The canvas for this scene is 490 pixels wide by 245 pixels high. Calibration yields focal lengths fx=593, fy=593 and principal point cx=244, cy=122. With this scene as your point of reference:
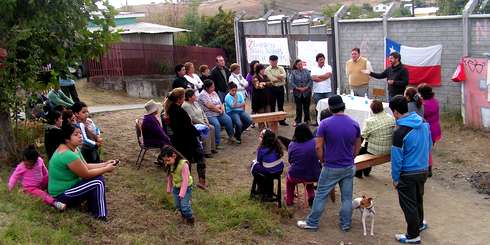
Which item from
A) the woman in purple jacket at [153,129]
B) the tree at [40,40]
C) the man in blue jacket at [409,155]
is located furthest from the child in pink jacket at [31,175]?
the man in blue jacket at [409,155]

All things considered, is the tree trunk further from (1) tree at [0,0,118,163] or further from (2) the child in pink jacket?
(2) the child in pink jacket

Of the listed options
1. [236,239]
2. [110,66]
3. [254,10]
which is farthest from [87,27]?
[254,10]

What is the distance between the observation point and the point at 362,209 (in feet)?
24.3

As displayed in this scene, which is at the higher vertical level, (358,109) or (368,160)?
(358,109)

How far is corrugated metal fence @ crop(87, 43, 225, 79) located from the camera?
79.3 ft

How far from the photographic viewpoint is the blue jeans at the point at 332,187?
7.19 m

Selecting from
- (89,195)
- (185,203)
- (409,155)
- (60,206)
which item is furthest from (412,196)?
(60,206)

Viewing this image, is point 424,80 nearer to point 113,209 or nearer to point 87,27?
point 87,27

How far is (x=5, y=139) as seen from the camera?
29.7ft

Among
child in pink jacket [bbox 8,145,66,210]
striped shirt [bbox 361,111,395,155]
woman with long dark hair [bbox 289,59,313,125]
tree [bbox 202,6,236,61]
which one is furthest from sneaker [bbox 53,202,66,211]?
tree [bbox 202,6,236,61]

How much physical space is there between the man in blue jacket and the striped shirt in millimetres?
1344

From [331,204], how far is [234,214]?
5.45 feet

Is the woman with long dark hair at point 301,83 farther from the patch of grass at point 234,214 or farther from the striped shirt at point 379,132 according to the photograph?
the patch of grass at point 234,214

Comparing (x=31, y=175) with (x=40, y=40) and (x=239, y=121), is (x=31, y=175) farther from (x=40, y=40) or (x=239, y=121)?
(x=239, y=121)
